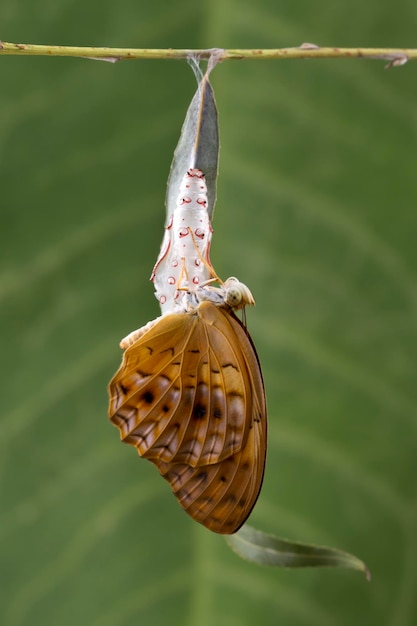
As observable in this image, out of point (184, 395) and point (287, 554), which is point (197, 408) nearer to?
point (184, 395)

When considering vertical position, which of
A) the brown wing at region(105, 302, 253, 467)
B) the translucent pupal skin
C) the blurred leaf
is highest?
the translucent pupal skin

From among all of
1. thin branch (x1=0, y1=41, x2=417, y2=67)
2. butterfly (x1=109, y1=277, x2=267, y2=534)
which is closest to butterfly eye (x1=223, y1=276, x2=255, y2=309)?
butterfly (x1=109, y1=277, x2=267, y2=534)

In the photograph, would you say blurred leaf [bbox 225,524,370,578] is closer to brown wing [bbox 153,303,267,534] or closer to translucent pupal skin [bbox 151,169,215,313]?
brown wing [bbox 153,303,267,534]

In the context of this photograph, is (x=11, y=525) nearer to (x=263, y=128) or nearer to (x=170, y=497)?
(x=170, y=497)

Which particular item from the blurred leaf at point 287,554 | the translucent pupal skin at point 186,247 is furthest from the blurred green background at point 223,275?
the blurred leaf at point 287,554

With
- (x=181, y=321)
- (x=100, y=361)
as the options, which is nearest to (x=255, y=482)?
(x=181, y=321)

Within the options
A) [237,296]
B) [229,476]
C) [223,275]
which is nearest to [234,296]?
[237,296]

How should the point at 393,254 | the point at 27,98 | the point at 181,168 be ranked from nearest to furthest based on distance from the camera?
the point at 181,168, the point at 27,98, the point at 393,254
